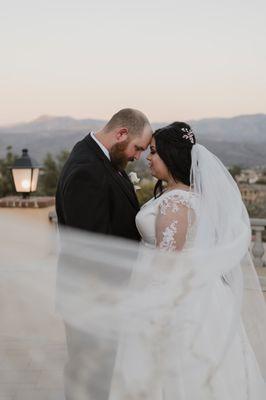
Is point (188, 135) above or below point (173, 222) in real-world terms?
above

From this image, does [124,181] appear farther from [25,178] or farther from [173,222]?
[25,178]

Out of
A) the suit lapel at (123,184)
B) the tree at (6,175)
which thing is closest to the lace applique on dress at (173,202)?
the suit lapel at (123,184)

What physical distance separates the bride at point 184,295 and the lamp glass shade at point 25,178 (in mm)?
4179

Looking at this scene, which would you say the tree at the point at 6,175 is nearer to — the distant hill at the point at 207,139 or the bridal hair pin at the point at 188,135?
the distant hill at the point at 207,139

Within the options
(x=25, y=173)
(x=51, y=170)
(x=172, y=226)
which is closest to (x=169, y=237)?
(x=172, y=226)

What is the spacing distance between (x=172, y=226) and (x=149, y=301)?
0.44 m

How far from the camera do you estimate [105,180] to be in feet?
9.21

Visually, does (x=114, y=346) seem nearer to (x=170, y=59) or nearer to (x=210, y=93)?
(x=170, y=59)

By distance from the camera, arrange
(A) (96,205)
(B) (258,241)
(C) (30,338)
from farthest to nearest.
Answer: (B) (258,241) < (C) (30,338) < (A) (96,205)

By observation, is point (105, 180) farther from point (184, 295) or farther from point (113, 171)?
point (184, 295)

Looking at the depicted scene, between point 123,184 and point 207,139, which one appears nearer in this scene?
point 123,184

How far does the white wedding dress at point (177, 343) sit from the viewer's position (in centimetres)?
282

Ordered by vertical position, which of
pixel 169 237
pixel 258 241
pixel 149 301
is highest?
pixel 169 237

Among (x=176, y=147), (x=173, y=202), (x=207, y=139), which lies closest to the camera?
(x=173, y=202)
